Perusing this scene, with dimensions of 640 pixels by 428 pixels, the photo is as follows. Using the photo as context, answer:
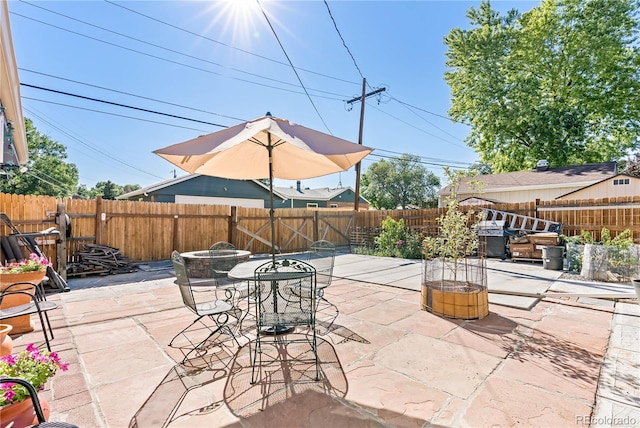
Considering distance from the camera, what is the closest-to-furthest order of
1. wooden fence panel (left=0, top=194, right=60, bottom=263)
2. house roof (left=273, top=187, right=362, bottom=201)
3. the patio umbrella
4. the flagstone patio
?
the flagstone patio < the patio umbrella < wooden fence panel (left=0, top=194, right=60, bottom=263) < house roof (left=273, top=187, right=362, bottom=201)

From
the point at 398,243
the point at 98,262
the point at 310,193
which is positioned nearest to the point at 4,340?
the point at 98,262

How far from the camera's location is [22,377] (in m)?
Result: 1.38

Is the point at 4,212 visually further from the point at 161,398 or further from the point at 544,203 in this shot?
the point at 544,203

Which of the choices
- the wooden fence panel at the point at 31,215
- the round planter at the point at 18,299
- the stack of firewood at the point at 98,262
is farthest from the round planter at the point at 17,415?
the stack of firewood at the point at 98,262

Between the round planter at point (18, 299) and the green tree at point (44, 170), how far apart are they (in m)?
25.4

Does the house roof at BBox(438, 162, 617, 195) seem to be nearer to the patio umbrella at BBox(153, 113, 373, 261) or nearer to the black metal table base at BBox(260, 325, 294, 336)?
the patio umbrella at BBox(153, 113, 373, 261)

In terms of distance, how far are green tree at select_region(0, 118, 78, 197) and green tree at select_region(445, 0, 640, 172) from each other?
30901 mm

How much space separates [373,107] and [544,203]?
25.3 ft

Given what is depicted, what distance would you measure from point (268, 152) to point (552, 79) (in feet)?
58.2

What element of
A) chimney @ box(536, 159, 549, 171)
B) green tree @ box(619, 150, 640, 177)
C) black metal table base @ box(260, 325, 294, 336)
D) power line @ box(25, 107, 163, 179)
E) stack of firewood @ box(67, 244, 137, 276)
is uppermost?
power line @ box(25, 107, 163, 179)

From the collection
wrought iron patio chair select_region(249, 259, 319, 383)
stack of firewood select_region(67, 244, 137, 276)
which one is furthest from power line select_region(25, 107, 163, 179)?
wrought iron patio chair select_region(249, 259, 319, 383)

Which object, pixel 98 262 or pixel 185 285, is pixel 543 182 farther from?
pixel 98 262

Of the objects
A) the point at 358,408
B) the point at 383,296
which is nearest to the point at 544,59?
the point at 383,296

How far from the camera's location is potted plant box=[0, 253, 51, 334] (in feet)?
10.5
